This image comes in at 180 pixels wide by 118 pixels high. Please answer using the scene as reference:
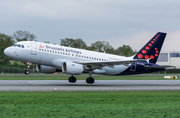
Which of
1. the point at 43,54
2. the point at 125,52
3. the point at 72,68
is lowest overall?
the point at 72,68

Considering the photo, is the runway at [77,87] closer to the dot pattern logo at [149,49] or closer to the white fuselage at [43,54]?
the white fuselage at [43,54]

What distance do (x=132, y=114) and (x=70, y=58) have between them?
20754mm

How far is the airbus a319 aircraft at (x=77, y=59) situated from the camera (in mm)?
29891

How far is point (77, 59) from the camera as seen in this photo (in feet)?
104

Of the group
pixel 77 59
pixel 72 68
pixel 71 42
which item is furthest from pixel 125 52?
pixel 72 68

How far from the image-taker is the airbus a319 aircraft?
2989 cm

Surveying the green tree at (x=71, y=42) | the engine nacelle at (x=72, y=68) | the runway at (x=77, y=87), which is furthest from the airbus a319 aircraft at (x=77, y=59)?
the green tree at (x=71, y=42)

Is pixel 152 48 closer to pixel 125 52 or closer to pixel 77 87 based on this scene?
pixel 77 87

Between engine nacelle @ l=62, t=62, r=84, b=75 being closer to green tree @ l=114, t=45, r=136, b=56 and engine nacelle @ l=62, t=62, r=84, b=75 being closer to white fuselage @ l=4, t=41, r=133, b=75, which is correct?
white fuselage @ l=4, t=41, r=133, b=75

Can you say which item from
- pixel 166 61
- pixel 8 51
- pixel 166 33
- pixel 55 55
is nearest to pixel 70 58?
pixel 55 55

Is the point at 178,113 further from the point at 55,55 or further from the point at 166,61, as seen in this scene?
the point at 166,61

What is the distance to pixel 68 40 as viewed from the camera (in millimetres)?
128125

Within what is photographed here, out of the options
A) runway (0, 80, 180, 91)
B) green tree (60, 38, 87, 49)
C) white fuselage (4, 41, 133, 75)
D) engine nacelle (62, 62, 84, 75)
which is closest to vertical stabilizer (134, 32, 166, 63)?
runway (0, 80, 180, 91)

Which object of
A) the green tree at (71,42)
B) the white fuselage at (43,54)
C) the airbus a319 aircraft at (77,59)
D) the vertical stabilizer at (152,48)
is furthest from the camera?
the green tree at (71,42)
